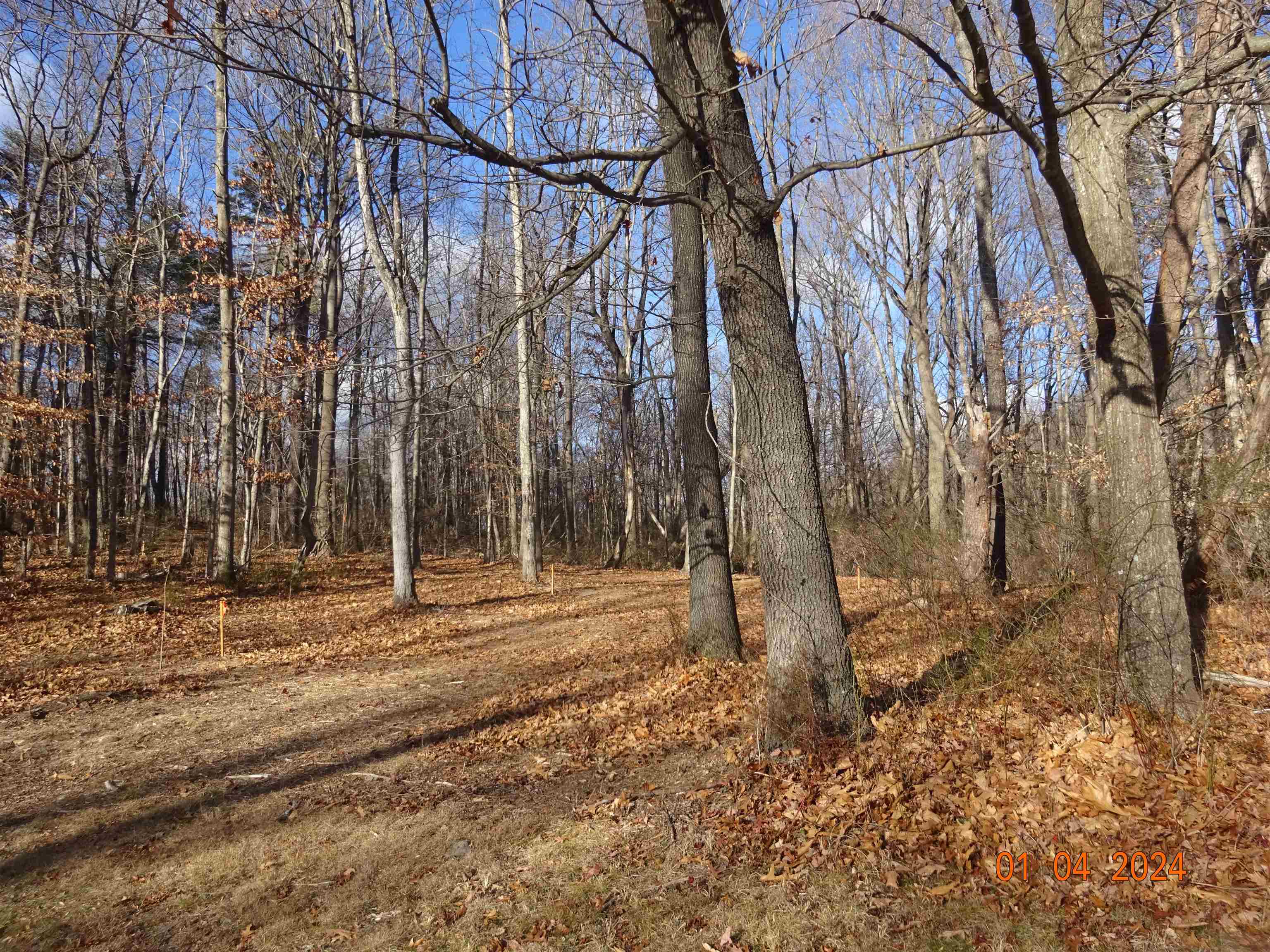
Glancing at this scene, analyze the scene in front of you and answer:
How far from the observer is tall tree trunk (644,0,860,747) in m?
4.65

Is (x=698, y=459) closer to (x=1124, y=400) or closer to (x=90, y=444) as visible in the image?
(x=1124, y=400)

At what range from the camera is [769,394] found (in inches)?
188

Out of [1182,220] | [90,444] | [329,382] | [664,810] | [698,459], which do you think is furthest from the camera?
[329,382]

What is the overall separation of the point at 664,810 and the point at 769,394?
8.67 ft

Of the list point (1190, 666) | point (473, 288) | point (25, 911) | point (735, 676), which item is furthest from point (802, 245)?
point (25, 911)

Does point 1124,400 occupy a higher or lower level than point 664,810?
higher

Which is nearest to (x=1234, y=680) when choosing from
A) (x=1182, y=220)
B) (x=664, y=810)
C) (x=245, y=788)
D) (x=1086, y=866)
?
(x=1086, y=866)

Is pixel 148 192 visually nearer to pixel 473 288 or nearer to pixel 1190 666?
pixel 473 288

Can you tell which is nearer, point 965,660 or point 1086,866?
A: point 1086,866

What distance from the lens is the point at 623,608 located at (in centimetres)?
1214

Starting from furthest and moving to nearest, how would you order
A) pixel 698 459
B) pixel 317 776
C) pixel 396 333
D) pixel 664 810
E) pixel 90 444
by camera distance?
pixel 90 444, pixel 396 333, pixel 698 459, pixel 317 776, pixel 664 810

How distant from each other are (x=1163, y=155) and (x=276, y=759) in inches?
455

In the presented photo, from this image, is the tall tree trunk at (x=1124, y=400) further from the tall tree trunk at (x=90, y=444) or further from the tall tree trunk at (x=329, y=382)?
the tall tree trunk at (x=329, y=382)

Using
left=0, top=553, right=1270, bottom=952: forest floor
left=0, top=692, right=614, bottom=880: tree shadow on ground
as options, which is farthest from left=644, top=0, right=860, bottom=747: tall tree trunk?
left=0, top=692, right=614, bottom=880: tree shadow on ground
